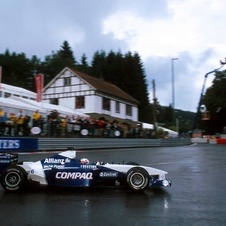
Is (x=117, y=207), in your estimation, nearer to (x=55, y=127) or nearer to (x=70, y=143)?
(x=70, y=143)

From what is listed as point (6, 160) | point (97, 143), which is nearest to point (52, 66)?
point (97, 143)

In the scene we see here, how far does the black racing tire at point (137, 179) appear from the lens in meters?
8.25

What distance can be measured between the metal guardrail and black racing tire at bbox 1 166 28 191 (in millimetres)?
13820

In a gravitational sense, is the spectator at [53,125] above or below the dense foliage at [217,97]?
below

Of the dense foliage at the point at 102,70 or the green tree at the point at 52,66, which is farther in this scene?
the green tree at the point at 52,66

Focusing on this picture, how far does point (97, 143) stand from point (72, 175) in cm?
1903

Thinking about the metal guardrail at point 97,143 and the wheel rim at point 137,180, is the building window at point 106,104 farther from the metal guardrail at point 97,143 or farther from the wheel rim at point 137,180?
the wheel rim at point 137,180

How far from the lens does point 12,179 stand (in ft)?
27.5

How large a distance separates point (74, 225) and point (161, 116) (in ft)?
498

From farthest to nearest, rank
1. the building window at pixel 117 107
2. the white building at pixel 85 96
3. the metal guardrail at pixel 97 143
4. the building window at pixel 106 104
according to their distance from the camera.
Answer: the building window at pixel 117 107, the building window at pixel 106 104, the white building at pixel 85 96, the metal guardrail at pixel 97 143

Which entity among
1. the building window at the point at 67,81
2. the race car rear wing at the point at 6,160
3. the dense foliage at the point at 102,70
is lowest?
the race car rear wing at the point at 6,160

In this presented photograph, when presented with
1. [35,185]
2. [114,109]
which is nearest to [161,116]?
[114,109]

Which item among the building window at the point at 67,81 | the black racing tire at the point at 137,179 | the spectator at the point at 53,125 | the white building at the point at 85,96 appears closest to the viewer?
the black racing tire at the point at 137,179

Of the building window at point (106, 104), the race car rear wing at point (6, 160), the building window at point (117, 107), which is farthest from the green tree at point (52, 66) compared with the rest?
the race car rear wing at point (6, 160)
